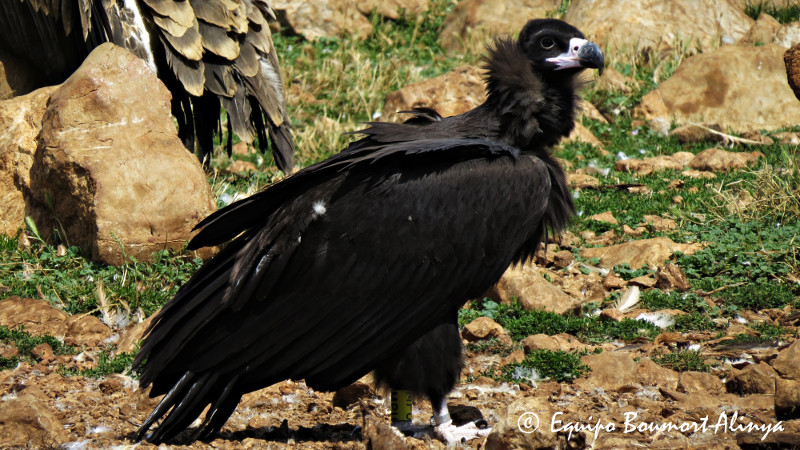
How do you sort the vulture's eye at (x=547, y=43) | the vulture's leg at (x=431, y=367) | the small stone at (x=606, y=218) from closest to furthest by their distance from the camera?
the vulture's leg at (x=431, y=367) < the vulture's eye at (x=547, y=43) < the small stone at (x=606, y=218)

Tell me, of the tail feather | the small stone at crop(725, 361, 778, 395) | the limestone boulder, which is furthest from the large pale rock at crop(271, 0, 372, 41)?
the tail feather

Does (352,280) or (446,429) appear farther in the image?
(446,429)

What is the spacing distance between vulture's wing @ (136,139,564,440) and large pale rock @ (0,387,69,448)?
41cm

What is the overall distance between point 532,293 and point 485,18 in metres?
6.64

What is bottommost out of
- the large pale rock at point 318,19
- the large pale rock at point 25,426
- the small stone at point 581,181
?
the small stone at point 581,181

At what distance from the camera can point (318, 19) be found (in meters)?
11.8

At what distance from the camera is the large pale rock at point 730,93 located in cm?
879

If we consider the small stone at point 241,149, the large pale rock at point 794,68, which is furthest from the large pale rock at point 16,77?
the large pale rock at point 794,68

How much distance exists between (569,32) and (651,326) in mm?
1818

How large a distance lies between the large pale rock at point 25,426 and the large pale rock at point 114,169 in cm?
207

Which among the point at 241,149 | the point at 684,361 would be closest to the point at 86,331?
the point at 684,361

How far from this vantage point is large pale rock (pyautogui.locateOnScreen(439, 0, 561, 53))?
11477 mm

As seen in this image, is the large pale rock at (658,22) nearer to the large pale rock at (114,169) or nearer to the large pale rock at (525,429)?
the large pale rock at (114,169)

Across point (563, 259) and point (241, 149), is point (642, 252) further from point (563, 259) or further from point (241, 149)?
point (241, 149)
